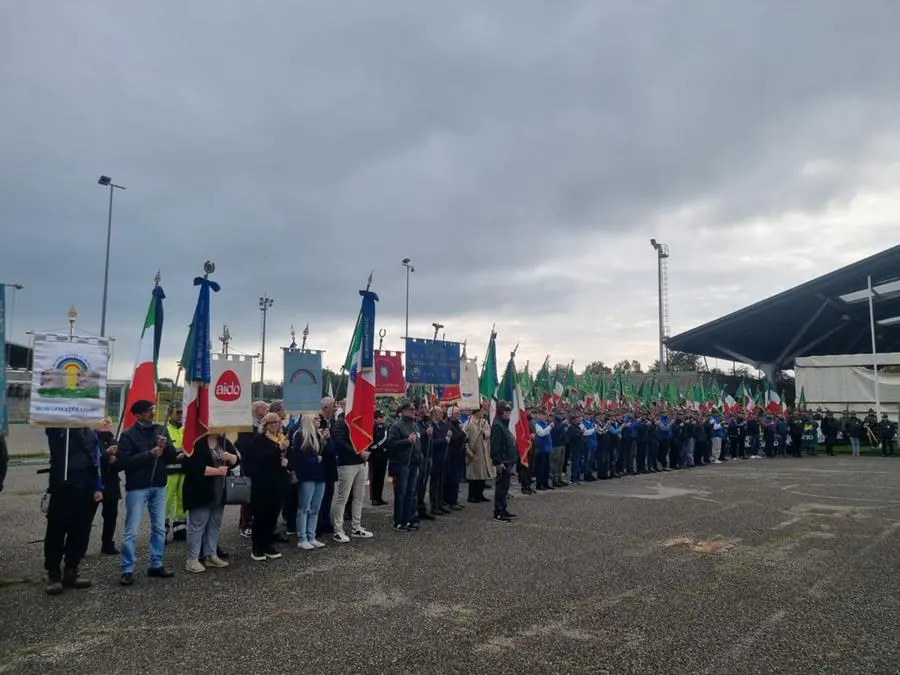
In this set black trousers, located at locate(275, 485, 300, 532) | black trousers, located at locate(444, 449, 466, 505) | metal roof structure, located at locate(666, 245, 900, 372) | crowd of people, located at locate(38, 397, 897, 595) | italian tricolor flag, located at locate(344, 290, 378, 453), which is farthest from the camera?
metal roof structure, located at locate(666, 245, 900, 372)

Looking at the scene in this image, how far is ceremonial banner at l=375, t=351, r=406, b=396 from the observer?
16078 mm

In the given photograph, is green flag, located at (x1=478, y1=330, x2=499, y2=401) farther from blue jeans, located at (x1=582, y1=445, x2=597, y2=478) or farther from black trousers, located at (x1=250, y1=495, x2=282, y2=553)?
black trousers, located at (x1=250, y1=495, x2=282, y2=553)

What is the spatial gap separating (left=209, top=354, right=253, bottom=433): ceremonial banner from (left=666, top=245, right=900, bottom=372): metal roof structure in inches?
1661

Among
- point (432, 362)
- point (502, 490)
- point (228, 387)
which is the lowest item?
point (502, 490)

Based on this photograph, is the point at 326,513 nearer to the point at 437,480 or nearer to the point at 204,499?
the point at 437,480

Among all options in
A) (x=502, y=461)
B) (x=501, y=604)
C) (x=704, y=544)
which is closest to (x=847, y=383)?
(x=502, y=461)

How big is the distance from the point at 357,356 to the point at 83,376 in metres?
4.14

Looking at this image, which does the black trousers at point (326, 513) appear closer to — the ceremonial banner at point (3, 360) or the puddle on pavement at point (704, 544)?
the ceremonial banner at point (3, 360)

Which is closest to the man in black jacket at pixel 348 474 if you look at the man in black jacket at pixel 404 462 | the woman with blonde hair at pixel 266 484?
the man in black jacket at pixel 404 462

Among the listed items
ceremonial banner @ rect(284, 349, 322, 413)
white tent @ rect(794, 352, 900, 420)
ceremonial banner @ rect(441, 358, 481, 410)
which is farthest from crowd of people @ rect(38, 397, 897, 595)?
white tent @ rect(794, 352, 900, 420)

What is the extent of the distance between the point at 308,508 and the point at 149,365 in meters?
2.78

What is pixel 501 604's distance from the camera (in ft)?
18.7

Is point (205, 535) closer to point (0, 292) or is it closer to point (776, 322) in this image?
point (0, 292)

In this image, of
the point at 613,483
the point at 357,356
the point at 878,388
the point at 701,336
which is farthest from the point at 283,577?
the point at 701,336
